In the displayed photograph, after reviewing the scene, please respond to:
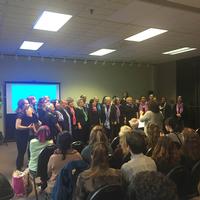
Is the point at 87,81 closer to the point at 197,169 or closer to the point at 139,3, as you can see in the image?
the point at 139,3

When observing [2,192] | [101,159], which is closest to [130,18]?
[101,159]

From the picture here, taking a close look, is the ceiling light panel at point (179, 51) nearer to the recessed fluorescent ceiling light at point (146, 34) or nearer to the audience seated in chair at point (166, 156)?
the recessed fluorescent ceiling light at point (146, 34)

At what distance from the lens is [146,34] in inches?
231

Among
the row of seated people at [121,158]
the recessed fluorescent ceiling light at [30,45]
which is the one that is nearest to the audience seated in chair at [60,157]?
the row of seated people at [121,158]

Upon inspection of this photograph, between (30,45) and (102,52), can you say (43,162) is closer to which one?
(30,45)

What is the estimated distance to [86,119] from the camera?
6918 mm

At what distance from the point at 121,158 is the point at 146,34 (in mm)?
3637

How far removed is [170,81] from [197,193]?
8476 millimetres

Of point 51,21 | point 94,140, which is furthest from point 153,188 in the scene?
point 51,21

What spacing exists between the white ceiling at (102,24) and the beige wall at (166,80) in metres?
2.98

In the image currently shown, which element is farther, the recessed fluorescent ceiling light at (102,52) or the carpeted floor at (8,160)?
the recessed fluorescent ceiling light at (102,52)

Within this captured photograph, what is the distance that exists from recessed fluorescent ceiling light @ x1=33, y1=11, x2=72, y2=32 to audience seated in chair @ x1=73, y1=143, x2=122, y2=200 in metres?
3.00

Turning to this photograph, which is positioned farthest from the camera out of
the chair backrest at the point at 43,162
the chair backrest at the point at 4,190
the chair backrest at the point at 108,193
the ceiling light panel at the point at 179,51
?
the ceiling light panel at the point at 179,51

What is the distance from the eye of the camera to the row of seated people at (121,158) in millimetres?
2152
